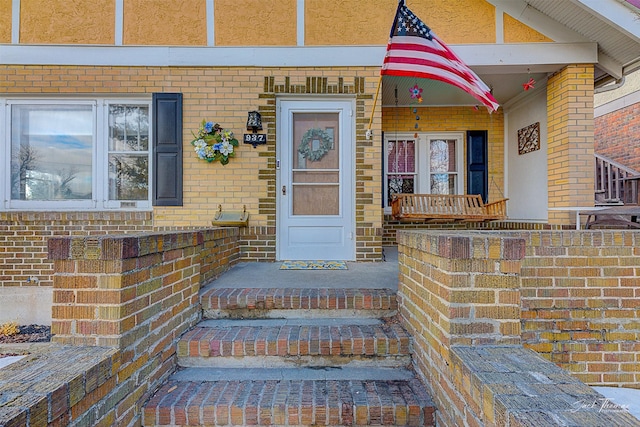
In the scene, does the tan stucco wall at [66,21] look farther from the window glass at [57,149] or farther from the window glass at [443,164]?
the window glass at [443,164]

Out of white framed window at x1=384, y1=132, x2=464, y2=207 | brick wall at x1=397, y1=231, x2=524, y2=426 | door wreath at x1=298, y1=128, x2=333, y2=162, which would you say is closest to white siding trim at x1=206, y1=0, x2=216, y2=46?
door wreath at x1=298, y1=128, x2=333, y2=162

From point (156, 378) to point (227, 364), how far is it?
1.31 feet

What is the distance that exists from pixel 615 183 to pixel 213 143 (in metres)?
6.36

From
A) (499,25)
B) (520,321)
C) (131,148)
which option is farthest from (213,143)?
(499,25)

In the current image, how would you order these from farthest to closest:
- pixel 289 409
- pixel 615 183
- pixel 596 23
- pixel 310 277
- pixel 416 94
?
pixel 615 183 < pixel 416 94 < pixel 596 23 < pixel 310 277 < pixel 289 409

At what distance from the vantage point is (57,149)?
4.21 m

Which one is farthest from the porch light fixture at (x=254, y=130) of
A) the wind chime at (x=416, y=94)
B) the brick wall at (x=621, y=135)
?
the brick wall at (x=621, y=135)

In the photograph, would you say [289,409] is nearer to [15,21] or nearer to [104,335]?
[104,335]

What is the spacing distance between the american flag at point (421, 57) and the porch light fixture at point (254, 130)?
5.43 ft

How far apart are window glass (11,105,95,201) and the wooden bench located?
414cm

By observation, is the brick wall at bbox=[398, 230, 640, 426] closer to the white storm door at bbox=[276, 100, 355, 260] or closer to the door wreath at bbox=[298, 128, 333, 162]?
the white storm door at bbox=[276, 100, 355, 260]

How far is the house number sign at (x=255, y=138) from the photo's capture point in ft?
13.2

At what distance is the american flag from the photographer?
2979mm

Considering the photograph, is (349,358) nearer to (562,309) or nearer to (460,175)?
(562,309)
